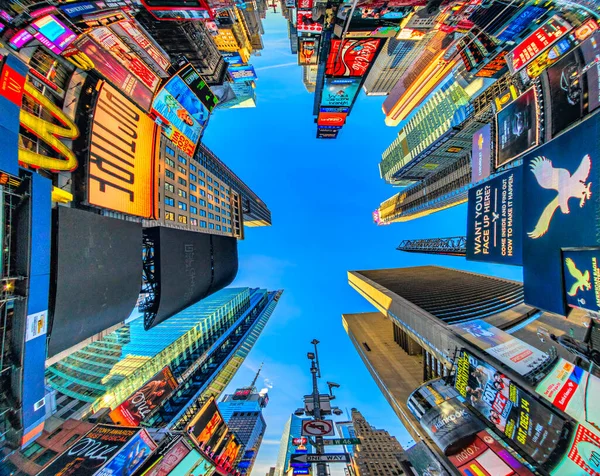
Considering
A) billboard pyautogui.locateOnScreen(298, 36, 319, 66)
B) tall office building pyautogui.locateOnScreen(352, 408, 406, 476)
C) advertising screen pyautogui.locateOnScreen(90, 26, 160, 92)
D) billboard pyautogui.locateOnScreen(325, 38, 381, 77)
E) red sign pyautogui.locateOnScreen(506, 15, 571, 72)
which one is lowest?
tall office building pyautogui.locateOnScreen(352, 408, 406, 476)

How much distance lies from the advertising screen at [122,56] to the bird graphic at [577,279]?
3970 centimetres

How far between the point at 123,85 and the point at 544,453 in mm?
48927

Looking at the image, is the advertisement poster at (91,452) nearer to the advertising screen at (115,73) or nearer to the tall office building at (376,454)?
the advertising screen at (115,73)

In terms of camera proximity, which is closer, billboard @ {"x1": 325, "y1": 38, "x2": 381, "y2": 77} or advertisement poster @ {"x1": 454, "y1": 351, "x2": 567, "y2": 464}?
advertisement poster @ {"x1": 454, "y1": 351, "x2": 567, "y2": 464}

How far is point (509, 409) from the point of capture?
18875 millimetres

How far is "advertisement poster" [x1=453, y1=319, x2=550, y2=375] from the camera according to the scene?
19.5m

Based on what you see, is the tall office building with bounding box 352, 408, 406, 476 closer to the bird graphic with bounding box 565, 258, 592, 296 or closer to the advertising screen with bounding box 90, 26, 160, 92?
the bird graphic with bounding box 565, 258, 592, 296

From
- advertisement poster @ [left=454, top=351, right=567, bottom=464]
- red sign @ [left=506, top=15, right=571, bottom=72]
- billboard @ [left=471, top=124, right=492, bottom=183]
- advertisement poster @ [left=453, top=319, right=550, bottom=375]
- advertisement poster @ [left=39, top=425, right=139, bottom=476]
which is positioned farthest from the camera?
advertisement poster @ [left=453, top=319, right=550, bottom=375]

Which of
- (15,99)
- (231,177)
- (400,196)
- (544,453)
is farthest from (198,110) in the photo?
(400,196)

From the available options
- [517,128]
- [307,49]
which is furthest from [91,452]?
[307,49]

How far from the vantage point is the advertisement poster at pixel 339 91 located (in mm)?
31047

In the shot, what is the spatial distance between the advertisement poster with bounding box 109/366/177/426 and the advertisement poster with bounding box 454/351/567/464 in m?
40.3

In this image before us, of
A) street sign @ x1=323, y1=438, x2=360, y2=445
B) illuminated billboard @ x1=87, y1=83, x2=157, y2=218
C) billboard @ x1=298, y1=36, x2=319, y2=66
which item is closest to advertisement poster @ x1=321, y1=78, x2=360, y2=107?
billboard @ x1=298, y1=36, x2=319, y2=66

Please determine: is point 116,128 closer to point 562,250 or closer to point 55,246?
point 55,246
